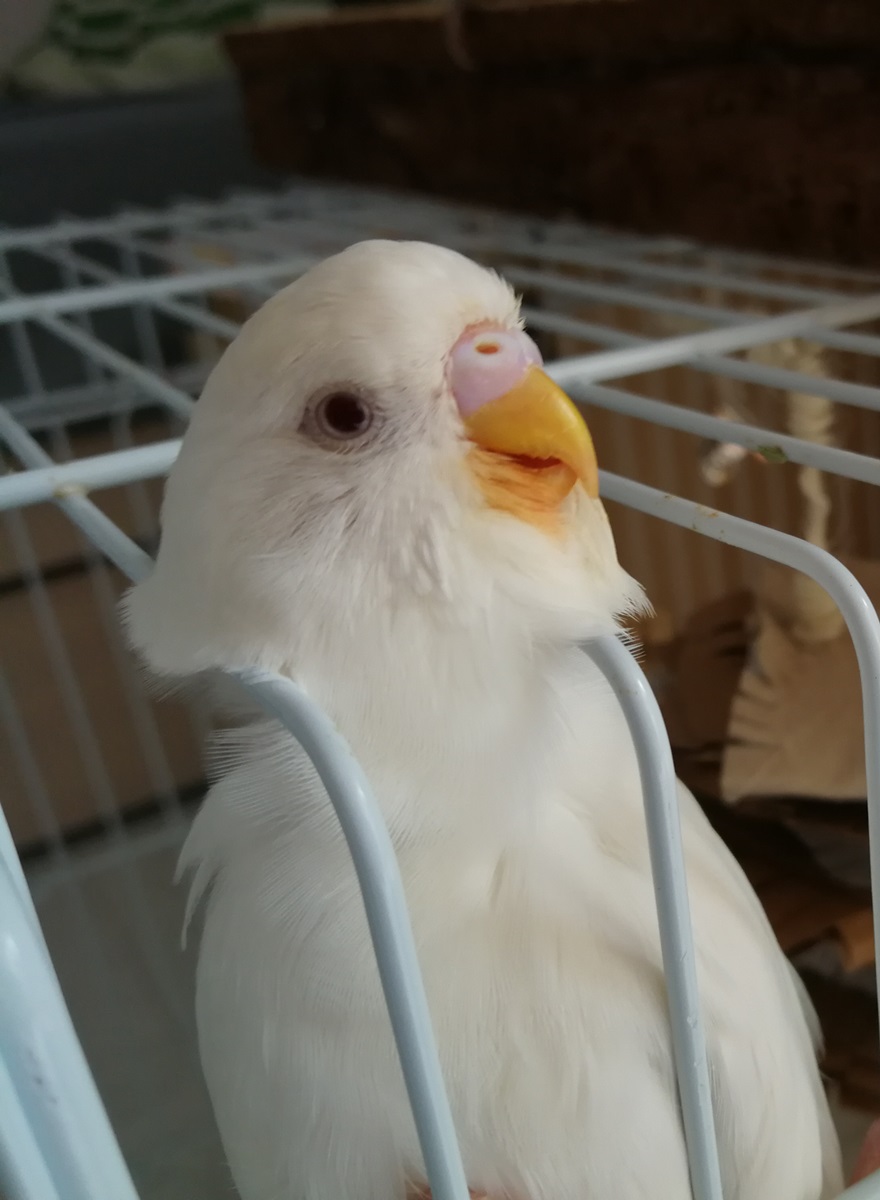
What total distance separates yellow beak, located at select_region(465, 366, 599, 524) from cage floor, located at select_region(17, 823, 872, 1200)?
461 mm

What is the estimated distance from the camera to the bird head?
0.33m

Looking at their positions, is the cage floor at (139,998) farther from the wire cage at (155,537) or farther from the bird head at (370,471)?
the bird head at (370,471)

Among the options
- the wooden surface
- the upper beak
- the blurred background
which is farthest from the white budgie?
the wooden surface

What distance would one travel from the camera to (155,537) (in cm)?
102

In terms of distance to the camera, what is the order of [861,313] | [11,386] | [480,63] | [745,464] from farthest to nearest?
[745,464] < [11,386] < [480,63] < [861,313]

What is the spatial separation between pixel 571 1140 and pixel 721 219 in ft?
1.80

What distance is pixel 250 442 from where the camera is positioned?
0.34 meters

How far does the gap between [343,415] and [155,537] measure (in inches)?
28.5

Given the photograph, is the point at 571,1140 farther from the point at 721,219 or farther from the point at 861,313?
the point at 721,219

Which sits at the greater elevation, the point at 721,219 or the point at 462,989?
the point at 721,219

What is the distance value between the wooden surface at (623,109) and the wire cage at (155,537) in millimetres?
39

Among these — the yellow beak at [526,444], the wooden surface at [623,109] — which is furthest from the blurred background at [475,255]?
the yellow beak at [526,444]

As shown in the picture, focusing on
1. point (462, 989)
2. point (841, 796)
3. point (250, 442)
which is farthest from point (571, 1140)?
point (841, 796)

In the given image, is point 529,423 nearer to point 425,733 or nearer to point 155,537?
point 425,733
